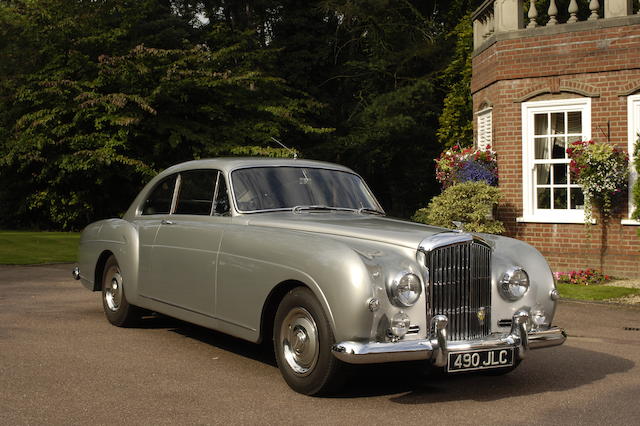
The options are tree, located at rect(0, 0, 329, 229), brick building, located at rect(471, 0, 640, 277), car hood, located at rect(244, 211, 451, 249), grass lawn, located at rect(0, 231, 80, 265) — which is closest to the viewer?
car hood, located at rect(244, 211, 451, 249)

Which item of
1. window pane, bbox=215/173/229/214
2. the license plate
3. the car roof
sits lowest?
the license plate

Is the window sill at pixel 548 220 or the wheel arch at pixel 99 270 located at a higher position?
the window sill at pixel 548 220

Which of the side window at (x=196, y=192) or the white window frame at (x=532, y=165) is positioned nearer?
the side window at (x=196, y=192)

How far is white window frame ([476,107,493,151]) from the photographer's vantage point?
49.3ft

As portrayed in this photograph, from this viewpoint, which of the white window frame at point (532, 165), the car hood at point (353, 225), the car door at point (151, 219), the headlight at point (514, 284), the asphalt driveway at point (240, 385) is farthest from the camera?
the white window frame at point (532, 165)

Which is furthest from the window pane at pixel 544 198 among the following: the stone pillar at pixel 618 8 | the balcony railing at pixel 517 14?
the stone pillar at pixel 618 8

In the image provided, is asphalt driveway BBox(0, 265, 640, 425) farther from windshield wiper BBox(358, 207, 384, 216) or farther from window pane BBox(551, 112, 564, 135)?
window pane BBox(551, 112, 564, 135)

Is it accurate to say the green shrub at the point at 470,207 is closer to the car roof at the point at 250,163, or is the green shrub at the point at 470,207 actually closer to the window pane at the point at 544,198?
the window pane at the point at 544,198

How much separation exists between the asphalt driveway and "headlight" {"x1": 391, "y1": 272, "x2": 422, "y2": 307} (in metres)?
0.71

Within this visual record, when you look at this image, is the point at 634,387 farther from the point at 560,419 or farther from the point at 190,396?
the point at 190,396

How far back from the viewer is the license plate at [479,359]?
210 inches

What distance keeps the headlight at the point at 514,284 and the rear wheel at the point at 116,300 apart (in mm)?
3988

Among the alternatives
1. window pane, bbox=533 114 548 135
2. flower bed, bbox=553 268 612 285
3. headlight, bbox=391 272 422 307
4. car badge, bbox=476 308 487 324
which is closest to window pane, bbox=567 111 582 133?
window pane, bbox=533 114 548 135

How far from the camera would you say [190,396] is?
5.52 meters
